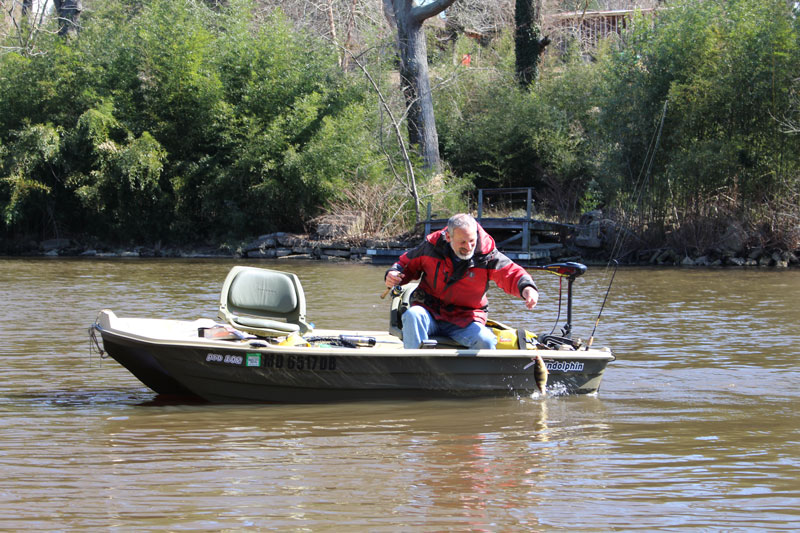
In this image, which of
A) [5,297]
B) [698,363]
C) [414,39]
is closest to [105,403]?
[698,363]

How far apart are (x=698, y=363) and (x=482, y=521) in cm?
509

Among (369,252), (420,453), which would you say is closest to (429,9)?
(369,252)

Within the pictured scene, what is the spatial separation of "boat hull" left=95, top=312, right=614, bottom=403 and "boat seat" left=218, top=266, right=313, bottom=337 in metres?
0.49

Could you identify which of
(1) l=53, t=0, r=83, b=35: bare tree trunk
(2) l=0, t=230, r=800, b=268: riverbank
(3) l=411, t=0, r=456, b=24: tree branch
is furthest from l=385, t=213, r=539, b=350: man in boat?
(1) l=53, t=0, r=83, b=35: bare tree trunk

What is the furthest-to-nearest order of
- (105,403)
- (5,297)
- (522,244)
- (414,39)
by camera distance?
(414,39) < (522,244) < (5,297) < (105,403)

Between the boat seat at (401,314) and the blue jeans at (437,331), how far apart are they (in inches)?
1.8

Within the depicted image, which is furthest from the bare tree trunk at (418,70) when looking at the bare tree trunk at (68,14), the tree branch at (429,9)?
the bare tree trunk at (68,14)

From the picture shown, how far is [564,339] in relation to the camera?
7285 millimetres

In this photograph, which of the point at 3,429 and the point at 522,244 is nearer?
the point at 3,429

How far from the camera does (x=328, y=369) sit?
6562mm

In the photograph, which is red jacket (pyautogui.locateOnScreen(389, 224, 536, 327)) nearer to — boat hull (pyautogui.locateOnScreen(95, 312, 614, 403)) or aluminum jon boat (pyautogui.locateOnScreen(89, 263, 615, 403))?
aluminum jon boat (pyautogui.locateOnScreen(89, 263, 615, 403))

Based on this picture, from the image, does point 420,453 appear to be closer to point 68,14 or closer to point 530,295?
point 530,295

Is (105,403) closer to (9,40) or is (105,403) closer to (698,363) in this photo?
(698,363)

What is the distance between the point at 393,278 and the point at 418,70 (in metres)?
21.3
